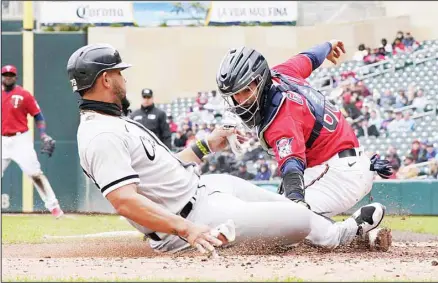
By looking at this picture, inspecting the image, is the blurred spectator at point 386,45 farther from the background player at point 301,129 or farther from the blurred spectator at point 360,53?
the background player at point 301,129

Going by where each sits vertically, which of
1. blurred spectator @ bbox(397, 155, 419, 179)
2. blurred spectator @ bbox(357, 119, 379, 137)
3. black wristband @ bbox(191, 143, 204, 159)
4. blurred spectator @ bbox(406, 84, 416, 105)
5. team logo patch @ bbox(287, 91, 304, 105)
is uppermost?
team logo patch @ bbox(287, 91, 304, 105)

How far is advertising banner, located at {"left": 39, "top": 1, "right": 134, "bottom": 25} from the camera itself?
19.7m

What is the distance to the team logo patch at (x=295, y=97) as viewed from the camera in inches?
260

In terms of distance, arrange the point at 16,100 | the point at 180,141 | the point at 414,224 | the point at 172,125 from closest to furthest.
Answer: the point at 414,224 < the point at 16,100 < the point at 180,141 < the point at 172,125

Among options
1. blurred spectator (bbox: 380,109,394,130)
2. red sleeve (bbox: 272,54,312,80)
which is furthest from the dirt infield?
blurred spectator (bbox: 380,109,394,130)

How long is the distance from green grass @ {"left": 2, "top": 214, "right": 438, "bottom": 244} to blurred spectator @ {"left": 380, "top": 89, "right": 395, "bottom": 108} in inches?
192

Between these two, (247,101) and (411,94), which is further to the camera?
(411,94)

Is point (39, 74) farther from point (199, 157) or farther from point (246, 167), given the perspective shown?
point (199, 157)

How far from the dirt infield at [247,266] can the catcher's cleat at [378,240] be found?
0.09m

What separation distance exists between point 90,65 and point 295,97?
66.3 inches

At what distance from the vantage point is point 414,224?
12062 millimetres

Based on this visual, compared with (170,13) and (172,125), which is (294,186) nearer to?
(172,125)

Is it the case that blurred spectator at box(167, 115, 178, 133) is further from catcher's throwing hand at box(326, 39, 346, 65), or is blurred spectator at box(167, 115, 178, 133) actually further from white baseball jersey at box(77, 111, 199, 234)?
white baseball jersey at box(77, 111, 199, 234)

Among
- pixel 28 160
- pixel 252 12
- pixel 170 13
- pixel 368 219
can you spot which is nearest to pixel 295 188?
pixel 368 219
